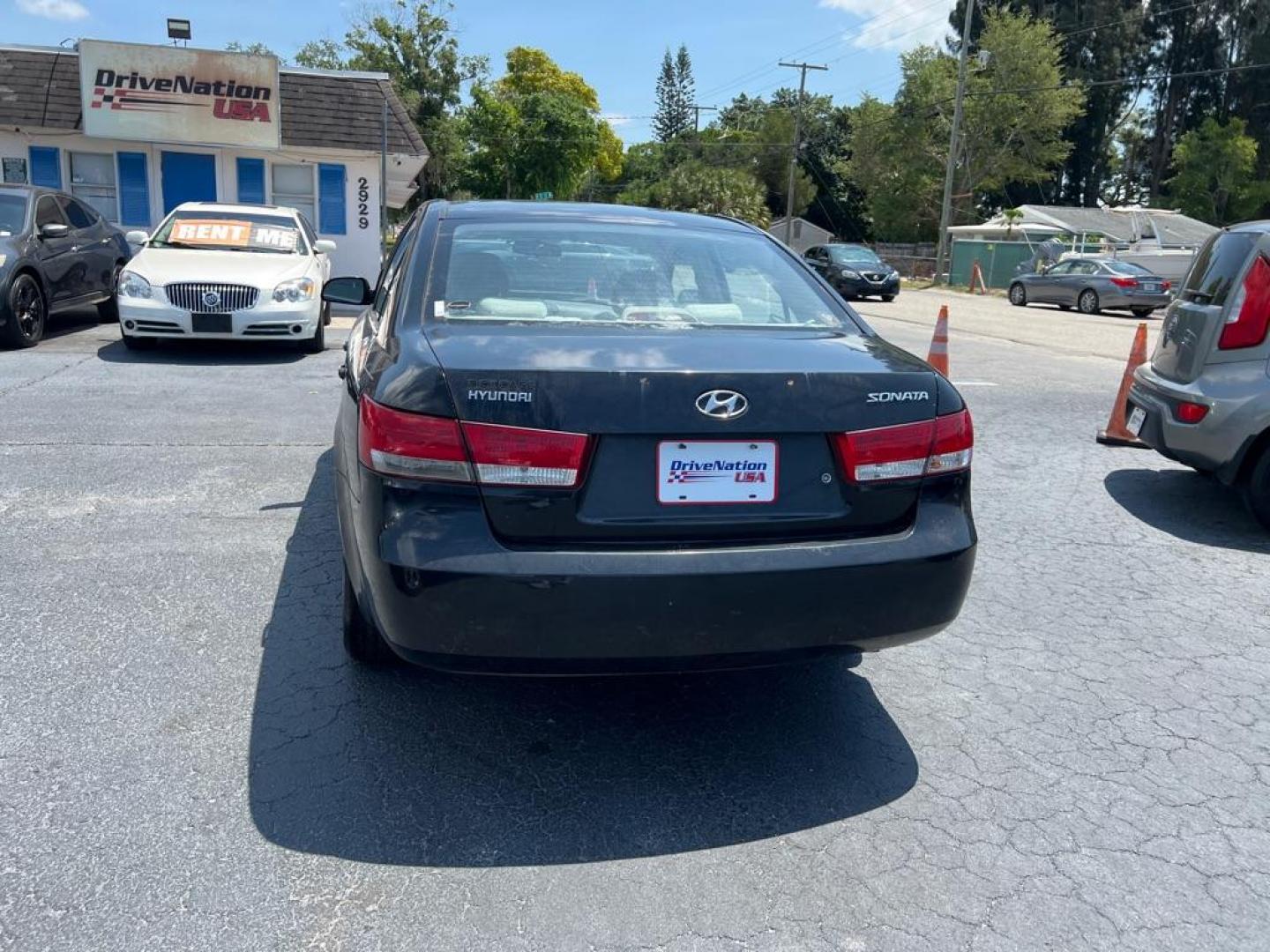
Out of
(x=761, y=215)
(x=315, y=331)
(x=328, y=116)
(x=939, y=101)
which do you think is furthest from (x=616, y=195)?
(x=315, y=331)

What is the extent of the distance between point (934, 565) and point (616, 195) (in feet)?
278

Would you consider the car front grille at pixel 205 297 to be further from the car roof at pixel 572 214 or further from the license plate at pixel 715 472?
the license plate at pixel 715 472

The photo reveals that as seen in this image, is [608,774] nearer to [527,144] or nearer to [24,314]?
[24,314]

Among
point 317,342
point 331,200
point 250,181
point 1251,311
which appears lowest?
point 317,342

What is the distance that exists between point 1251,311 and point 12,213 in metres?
10.8

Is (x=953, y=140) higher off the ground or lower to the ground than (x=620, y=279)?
higher

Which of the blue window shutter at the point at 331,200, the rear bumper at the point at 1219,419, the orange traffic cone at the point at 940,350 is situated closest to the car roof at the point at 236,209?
the orange traffic cone at the point at 940,350

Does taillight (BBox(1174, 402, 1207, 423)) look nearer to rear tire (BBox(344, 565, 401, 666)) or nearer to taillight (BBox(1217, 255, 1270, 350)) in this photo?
taillight (BBox(1217, 255, 1270, 350))

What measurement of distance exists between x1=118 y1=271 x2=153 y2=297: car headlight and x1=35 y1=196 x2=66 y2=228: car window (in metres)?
1.76

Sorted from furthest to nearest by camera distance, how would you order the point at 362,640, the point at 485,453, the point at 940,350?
the point at 940,350 → the point at 362,640 → the point at 485,453

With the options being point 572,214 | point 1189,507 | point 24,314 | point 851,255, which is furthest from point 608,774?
point 851,255

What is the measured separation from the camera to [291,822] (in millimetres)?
2719

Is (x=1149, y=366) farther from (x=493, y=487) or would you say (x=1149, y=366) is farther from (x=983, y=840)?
(x=493, y=487)

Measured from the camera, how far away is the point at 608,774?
3.03 meters
